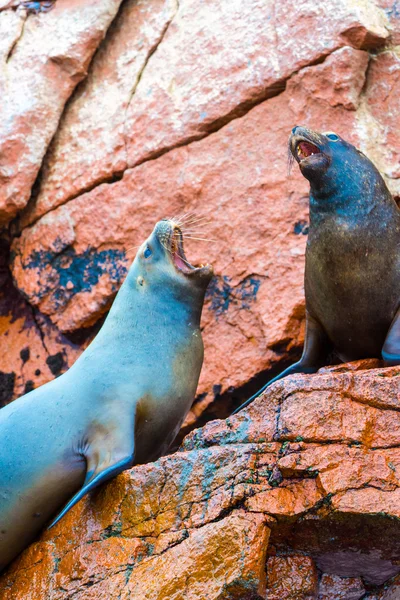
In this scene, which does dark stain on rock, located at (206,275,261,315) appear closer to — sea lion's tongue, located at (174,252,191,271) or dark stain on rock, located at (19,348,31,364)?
sea lion's tongue, located at (174,252,191,271)

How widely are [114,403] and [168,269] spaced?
93 cm

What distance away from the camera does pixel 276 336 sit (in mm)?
5602

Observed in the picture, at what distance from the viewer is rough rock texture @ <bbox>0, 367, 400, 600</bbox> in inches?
133

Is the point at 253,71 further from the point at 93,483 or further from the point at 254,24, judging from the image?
the point at 93,483

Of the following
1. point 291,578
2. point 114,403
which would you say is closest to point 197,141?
point 114,403

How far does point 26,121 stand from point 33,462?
297cm

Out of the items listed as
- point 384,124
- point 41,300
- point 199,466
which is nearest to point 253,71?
point 384,124

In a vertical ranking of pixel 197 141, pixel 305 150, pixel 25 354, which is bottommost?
pixel 25 354

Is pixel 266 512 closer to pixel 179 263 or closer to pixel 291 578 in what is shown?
pixel 291 578

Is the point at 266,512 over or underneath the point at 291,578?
over

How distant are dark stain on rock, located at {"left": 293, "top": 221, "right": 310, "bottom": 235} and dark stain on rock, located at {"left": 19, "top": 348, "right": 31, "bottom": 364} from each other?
6.86ft

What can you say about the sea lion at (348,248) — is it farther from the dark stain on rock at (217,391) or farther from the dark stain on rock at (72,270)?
the dark stain on rock at (72,270)

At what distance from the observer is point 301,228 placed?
18.9 ft

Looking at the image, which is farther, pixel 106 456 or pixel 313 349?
pixel 313 349
